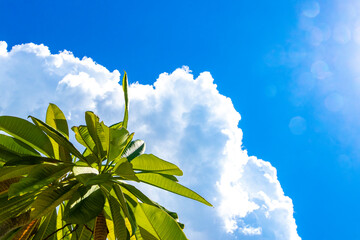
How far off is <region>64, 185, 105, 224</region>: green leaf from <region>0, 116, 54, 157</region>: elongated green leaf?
0.59 meters

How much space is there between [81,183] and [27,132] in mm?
591

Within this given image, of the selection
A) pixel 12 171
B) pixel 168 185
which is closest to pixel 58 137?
pixel 12 171

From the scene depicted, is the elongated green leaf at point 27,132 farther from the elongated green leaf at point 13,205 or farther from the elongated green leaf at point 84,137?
the elongated green leaf at point 13,205

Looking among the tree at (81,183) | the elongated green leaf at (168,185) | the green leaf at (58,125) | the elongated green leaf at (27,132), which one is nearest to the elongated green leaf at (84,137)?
the tree at (81,183)

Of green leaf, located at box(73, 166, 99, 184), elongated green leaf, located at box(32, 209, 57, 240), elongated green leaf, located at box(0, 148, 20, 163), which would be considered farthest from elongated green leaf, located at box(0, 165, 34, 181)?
elongated green leaf, located at box(32, 209, 57, 240)

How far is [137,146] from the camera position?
280 centimetres

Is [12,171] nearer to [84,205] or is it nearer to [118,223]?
[84,205]

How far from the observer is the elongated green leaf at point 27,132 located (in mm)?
2428

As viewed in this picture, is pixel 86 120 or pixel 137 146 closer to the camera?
pixel 86 120

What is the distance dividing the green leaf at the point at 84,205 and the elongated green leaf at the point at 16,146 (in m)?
0.74

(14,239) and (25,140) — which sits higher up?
(25,140)

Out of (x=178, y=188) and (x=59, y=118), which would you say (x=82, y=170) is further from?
(x=59, y=118)

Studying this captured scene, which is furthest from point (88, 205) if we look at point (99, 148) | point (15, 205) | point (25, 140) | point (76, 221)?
point (25, 140)

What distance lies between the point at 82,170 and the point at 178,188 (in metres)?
0.80
